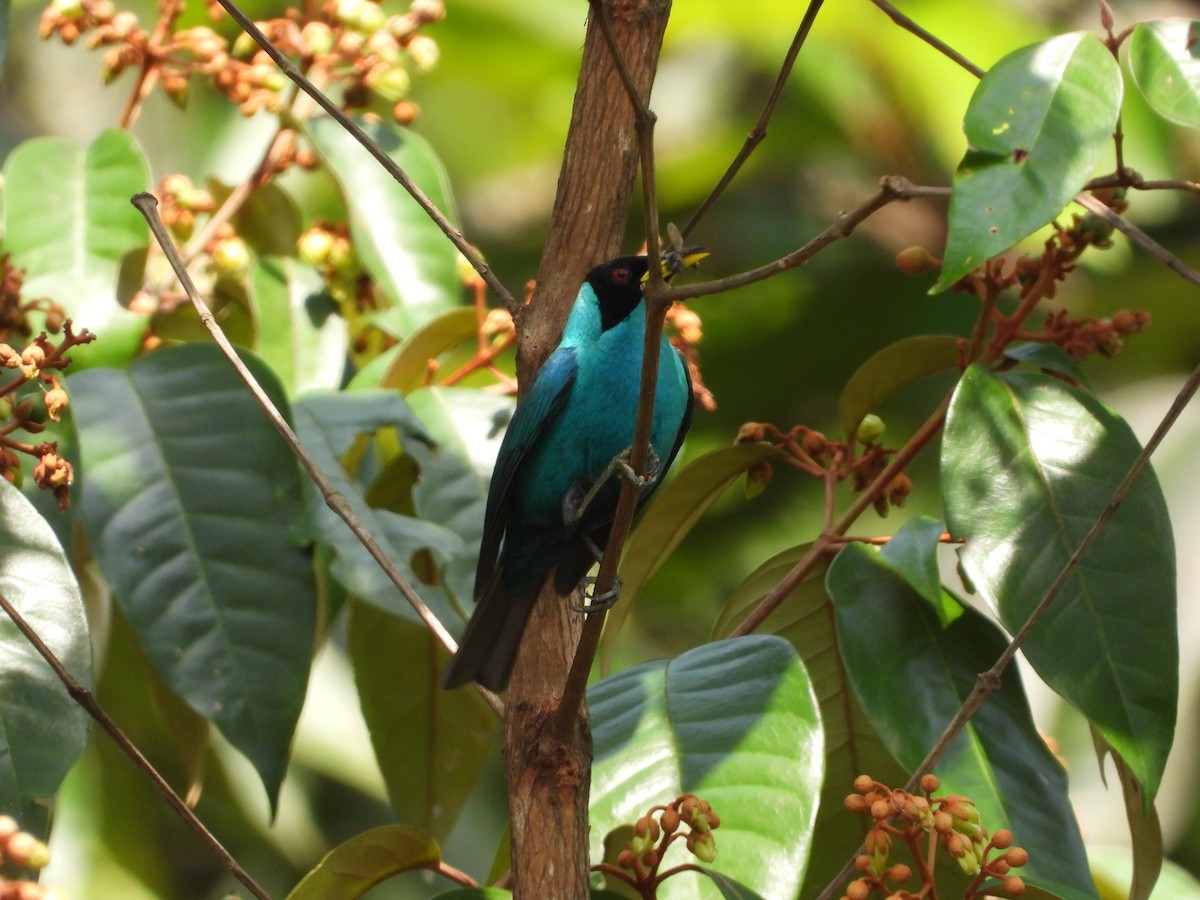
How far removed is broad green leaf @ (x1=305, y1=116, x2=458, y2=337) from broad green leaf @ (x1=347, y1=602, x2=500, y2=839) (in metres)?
0.58

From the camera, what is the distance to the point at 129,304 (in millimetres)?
2713

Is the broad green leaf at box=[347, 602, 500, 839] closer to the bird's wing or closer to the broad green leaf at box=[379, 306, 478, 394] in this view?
the bird's wing

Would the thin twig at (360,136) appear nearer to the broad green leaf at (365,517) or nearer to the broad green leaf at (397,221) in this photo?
the broad green leaf at (365,517)

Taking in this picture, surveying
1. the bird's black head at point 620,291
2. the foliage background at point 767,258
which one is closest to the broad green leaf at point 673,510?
the bird's black head at point 620,291

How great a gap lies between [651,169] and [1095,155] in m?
0.73

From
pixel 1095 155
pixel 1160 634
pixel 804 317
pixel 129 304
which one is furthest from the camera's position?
pixel 804 317

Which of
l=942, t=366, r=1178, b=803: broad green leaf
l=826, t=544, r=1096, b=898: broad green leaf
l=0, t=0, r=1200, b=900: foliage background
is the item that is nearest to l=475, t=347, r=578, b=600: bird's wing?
l=826, t=544, r=1096, b=898: broad green leaf

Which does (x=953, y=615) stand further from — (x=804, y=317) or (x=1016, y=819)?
(x=804, y=317)

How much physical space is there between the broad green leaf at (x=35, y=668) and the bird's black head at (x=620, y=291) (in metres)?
1.17

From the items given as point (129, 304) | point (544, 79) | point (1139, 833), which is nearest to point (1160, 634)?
point (1139, 833)

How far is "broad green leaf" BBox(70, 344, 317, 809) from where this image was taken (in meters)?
2.12

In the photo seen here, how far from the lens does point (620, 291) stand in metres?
2.84

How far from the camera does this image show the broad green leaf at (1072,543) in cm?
190

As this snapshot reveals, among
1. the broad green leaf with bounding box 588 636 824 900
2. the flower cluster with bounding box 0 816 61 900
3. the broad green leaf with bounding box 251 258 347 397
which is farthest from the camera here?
the broad green leaf with bounding box 251 258 347 397
